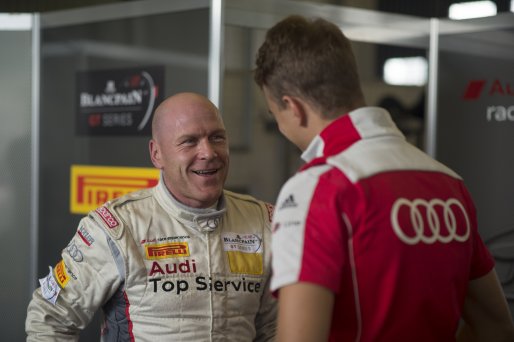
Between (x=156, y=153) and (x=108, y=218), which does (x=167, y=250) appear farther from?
(x=156, y=153)

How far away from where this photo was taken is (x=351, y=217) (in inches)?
43.3

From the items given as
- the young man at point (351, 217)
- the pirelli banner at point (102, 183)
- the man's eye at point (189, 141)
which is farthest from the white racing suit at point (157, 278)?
the pirelli banner at point (102, 183)

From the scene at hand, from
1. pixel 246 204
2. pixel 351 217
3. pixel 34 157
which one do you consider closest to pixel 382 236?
pixel 351 217

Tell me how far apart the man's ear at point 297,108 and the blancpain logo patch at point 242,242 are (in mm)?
707

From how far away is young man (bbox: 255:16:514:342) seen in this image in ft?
3.59

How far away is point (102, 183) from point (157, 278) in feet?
3.99

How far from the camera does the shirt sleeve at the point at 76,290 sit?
69.6 inches

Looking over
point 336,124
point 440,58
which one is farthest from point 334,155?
point 440,58

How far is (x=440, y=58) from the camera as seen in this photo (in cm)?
306

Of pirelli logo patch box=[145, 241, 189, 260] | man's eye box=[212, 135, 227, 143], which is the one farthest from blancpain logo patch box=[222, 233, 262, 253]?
man's eye box=[212, 135, 227, 143]

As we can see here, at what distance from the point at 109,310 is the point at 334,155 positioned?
3.00ft

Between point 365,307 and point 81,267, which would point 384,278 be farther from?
point 81,267

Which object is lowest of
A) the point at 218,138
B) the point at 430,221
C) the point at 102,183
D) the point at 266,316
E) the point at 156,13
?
the point at 266,316

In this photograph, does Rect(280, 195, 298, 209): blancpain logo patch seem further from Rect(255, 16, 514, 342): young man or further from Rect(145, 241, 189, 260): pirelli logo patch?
Rect(145, 241, 189, 260): pirelli logo patch
